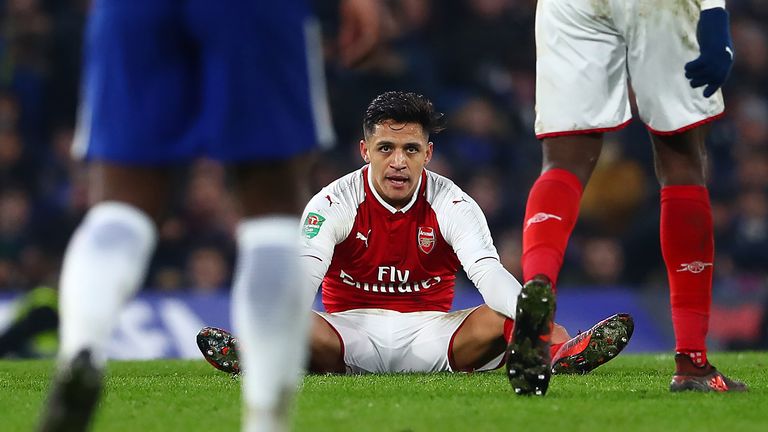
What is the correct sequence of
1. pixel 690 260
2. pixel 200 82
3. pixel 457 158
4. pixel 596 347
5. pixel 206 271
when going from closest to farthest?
1. pixel 200 82
2. pixel 690 260
3. pixel 596 347
4. pixel 206 271
5. pixel 457 158

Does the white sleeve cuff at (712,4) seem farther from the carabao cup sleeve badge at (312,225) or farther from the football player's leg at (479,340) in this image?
the carabao cup sleeve badge at (312,225)

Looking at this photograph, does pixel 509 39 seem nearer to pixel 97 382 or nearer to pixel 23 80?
pixel 23 80

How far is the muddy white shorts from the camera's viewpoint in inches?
153

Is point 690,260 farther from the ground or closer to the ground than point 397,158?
closer to the ground

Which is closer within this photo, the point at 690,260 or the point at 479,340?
the point at 690,260

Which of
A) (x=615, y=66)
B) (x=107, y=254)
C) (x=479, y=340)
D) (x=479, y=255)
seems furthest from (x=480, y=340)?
(x=107, y=254)

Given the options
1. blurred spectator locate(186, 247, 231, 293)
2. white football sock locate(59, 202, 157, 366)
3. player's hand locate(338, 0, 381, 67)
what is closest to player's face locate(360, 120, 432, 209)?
player's hand locate(338, 0, 381, 67)

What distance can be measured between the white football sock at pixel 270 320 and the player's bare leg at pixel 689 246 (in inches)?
72.2

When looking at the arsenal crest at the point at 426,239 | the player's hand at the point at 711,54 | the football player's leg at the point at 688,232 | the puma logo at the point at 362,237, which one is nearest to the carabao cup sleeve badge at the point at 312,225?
the puma logo at the point at 362,237

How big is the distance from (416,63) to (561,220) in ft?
24.4

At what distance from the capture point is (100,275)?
2.51m

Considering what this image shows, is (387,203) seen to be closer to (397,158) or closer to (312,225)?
(397,158)

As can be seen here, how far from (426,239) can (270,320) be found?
2990mm

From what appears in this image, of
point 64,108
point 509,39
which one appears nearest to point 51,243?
point 64,108
